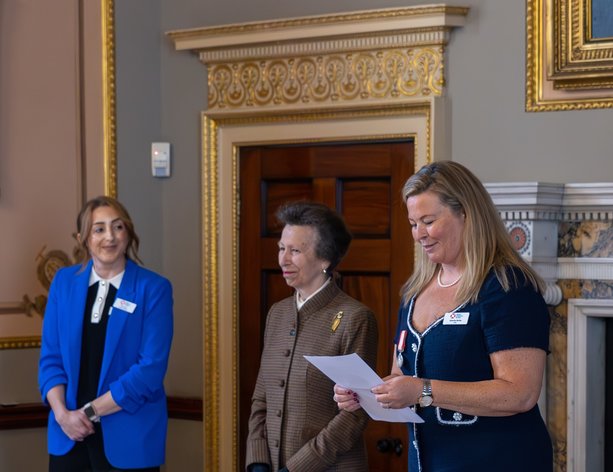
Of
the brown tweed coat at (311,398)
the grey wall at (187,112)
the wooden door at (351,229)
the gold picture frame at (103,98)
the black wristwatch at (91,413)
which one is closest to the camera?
the brown tweed coat at (311,398)

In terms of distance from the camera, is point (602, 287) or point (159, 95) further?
point (159, 95)

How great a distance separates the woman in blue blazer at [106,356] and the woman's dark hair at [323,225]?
68 cm

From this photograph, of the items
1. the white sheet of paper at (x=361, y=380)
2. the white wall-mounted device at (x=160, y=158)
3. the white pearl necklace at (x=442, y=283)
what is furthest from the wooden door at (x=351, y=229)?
the white sheet of paper at (x=361, y=380)

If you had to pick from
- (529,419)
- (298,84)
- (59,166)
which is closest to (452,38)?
Answer: (298,84)

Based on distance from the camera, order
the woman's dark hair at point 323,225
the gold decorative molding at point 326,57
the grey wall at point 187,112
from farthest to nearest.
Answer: the gold decorative molding at point 326,57
the grey wall at point 187,112
the woman's dark hair at point 323,225

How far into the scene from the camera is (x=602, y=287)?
12.9 feet

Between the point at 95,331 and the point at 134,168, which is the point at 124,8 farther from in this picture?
the point at 95,331

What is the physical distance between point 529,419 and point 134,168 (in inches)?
114

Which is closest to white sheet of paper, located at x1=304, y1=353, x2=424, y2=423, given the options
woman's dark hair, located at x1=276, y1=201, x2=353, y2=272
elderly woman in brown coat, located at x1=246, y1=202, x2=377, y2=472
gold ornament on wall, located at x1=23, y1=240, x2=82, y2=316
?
elderly woman in brown coat, located at x1=246, y1=202, x2=377, y2=472

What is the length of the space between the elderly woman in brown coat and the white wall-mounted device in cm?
159

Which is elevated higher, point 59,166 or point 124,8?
point 124,8

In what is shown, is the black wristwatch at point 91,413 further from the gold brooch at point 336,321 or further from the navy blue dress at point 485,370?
the navy blue dress at point 485,370

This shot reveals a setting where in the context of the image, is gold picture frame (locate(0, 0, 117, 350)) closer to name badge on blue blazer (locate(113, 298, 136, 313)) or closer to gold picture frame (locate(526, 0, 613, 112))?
name badge on blue blazer (locate(113, 298, 136, 313))

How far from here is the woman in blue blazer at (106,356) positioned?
3721mm
